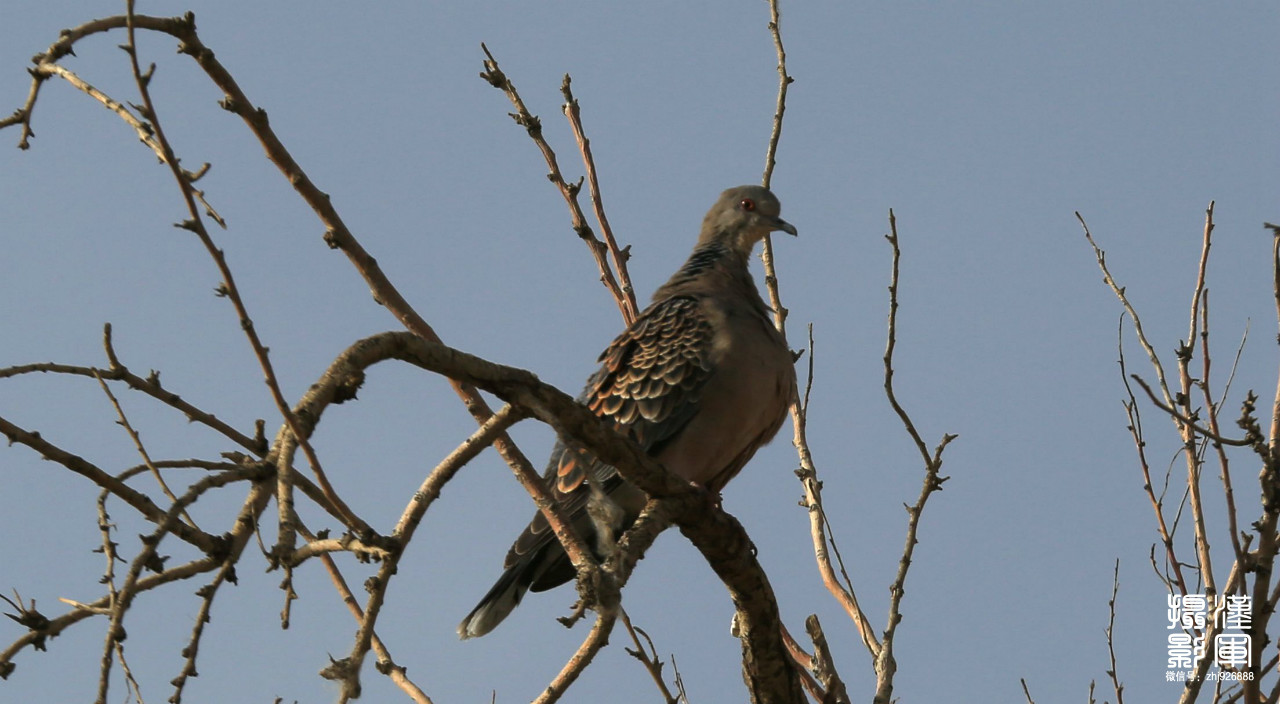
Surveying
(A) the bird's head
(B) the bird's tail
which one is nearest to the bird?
(B) the bird's tail

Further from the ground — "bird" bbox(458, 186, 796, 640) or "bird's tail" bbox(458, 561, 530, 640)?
"bird" bbox(458, 186, 796, 640)

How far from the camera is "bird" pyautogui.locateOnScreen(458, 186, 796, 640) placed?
5.17m

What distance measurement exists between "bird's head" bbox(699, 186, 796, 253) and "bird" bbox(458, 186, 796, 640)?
0.74 m

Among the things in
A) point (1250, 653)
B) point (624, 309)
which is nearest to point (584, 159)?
point (624, 309)

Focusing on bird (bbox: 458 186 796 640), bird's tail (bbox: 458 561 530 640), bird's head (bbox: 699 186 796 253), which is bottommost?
bird's tail (bbox: 458 561 530 640)

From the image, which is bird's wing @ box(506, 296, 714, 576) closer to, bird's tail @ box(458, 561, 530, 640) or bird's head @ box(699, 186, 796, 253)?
bird's tail @ box(458, 561, 530, 640)

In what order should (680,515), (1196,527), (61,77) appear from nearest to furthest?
(61,77), (680,515), (1196,527)

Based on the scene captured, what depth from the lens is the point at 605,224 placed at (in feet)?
16.9

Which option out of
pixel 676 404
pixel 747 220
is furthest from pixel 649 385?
pixel 747 220

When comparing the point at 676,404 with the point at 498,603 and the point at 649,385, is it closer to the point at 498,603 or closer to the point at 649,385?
the point at 649,385

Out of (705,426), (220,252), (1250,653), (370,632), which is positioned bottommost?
(370,632)

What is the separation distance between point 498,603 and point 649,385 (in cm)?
109

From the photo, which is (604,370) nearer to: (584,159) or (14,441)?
(584,159)

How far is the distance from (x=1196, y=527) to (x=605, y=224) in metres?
2.39
